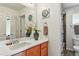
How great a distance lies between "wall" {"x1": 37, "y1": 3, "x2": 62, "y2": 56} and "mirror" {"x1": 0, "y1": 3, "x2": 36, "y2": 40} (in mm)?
113

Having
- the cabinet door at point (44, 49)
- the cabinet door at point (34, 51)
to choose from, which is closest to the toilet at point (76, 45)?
the cabinet door at point (44, 49)

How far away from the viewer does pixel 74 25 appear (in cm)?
156

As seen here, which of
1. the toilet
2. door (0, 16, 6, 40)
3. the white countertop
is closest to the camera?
the white countertop

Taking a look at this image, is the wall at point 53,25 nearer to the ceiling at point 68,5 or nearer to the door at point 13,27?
the ceiling at point 68,5

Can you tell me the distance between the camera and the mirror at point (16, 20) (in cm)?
146

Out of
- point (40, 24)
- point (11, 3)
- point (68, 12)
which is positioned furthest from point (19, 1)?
point (68, 12)

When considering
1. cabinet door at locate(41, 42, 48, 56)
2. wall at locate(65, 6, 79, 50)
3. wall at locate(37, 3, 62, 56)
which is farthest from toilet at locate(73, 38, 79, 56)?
cabinet door at locate(41, 42, 48, 56)

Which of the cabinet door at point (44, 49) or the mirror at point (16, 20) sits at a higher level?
the mirror at point (16, 20)

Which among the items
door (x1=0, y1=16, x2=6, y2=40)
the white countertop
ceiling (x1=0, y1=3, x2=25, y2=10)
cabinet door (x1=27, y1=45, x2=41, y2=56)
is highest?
ceiling (x1=0, y1=3, x2=25, y2=10)

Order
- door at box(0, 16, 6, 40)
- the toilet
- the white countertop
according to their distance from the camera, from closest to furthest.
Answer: the white countertop, door at box(0, 16, 6, 40), the toilet

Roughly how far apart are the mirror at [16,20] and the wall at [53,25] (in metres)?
0.11

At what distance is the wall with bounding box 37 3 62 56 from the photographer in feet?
5.25

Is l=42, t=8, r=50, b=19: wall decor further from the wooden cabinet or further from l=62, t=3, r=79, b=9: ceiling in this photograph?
the wooden cabinet

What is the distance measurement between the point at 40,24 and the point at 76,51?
701 millimetres
